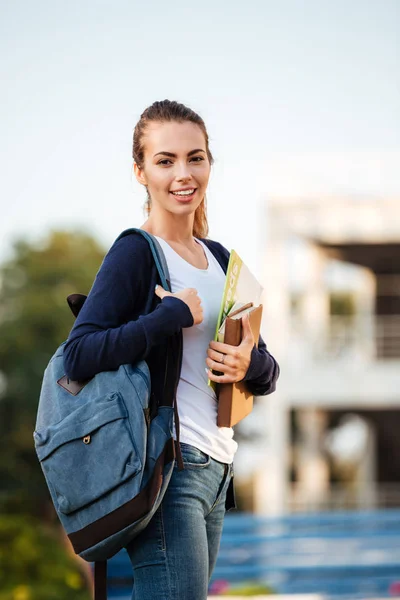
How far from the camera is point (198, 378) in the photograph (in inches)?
85.5

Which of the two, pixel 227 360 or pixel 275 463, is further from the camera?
pixel 275 463

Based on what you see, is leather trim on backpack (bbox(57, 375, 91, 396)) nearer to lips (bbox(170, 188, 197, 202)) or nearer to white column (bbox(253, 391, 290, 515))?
lips (bbox(170, 188, 197, 202))

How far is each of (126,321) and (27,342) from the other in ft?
56.4

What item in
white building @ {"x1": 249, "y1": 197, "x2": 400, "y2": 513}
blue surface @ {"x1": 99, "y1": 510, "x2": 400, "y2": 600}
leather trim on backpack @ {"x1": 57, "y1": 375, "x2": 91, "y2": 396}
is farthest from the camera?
white building @ {"x1": 249, "y1": 197, "x2": 400, "y2": 513}

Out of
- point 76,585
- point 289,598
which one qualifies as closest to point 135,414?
point 76,585

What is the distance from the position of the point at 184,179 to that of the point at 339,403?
1249 centimetres

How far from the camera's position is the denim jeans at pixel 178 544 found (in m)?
2.05

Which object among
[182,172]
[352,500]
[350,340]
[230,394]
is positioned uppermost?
[182,172]

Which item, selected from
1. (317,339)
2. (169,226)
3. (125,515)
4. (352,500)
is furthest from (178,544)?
(352,500)

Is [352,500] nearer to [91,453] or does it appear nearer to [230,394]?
[230,394]

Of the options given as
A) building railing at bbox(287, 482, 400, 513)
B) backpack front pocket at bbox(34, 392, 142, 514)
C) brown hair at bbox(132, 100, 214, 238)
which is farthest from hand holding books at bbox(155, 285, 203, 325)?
building railing at bbox(287, 482, 400, 513)

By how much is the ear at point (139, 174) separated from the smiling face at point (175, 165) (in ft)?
0.09

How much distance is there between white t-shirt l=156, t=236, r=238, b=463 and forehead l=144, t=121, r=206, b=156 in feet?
0.64

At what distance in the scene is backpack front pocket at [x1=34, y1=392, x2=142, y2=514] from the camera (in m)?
1.98
